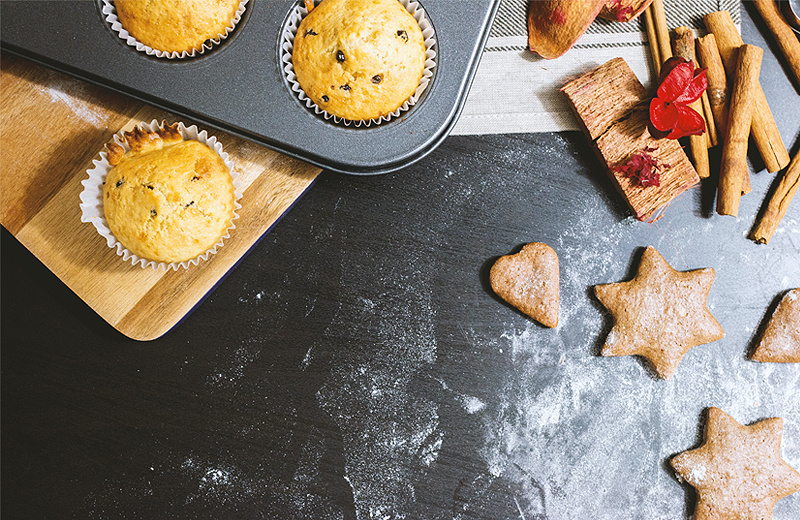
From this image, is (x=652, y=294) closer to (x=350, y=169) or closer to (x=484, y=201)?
(x=484, y=201)

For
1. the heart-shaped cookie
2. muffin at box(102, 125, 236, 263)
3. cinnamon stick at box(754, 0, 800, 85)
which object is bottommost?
the heart-shaped cookie

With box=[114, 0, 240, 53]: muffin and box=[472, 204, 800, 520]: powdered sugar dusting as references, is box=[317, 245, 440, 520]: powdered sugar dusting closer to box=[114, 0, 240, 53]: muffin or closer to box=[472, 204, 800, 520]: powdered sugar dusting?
box=[472, 204, 800, 520]: powdered sugar dusting

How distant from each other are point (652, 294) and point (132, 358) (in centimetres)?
218

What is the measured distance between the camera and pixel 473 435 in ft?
6.85

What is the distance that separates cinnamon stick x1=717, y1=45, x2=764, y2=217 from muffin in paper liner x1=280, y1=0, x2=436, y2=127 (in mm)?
1276

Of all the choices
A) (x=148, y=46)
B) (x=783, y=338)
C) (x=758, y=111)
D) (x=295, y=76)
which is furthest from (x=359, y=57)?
(x=783, y=338)

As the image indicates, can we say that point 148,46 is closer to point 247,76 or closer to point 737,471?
point 247,76

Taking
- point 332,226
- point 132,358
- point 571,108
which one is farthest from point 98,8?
point 571,108

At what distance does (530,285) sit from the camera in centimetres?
207

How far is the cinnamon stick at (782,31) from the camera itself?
212 centimetres

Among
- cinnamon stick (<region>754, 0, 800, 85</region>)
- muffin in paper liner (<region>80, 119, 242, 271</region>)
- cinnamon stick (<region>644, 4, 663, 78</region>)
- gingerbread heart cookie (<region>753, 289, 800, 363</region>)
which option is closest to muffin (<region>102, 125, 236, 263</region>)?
muffin in paper liner (<region>80, 119, 242, 271</region>)

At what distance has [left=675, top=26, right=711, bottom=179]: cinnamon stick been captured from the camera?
2047mm

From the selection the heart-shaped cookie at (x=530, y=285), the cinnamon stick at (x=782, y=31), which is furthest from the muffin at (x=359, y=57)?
the cinnamon stick at (x=782, y=31)

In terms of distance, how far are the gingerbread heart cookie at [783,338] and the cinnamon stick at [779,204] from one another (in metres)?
0.31
